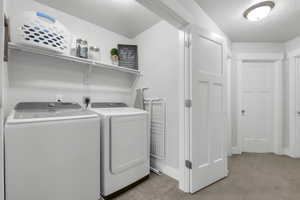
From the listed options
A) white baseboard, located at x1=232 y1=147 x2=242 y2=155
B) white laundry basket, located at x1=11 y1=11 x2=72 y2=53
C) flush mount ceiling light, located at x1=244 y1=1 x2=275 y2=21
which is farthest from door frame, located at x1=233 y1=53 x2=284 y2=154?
white laundry basket, located at x1=11 y1=11 x2=72 y2=53

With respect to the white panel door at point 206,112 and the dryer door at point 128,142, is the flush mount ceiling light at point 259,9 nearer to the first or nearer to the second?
the white panel door at point 206,112

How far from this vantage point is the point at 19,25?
1281 millimetres

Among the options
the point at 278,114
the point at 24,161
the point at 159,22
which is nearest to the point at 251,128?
the point at 278,114

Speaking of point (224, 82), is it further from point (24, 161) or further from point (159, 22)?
point (24, 161)

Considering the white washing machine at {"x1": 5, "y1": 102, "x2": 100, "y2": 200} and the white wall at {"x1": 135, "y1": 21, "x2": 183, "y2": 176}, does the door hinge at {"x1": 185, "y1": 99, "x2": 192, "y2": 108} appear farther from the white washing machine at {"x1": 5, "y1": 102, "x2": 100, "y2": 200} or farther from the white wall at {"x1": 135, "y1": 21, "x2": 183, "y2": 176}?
the white washing machine at {"x1": 5, "y1": 102, "x2": 100, "y2": 200}

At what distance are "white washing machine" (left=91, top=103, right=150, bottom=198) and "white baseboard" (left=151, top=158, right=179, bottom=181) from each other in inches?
11.3

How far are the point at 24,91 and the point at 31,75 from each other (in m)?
0.20

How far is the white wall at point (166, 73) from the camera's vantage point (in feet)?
6.18

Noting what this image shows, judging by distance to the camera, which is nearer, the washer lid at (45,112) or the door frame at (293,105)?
the washer lid at (45,112)

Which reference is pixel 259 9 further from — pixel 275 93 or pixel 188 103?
pixel 275 93

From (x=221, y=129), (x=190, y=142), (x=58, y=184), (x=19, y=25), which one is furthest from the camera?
(x=221, y=129)

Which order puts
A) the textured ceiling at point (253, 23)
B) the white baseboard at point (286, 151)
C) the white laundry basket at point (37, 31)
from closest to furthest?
1. the white laundry basket at point (37, 31)
2. the textured ceiling at point (253, 23)
3. the white baseboard at point (286, 151)

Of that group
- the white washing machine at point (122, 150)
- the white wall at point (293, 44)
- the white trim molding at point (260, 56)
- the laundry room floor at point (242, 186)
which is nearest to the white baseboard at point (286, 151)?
the laundry room floor at point (242, 186)

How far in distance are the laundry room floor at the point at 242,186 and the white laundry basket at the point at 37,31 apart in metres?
1.81
